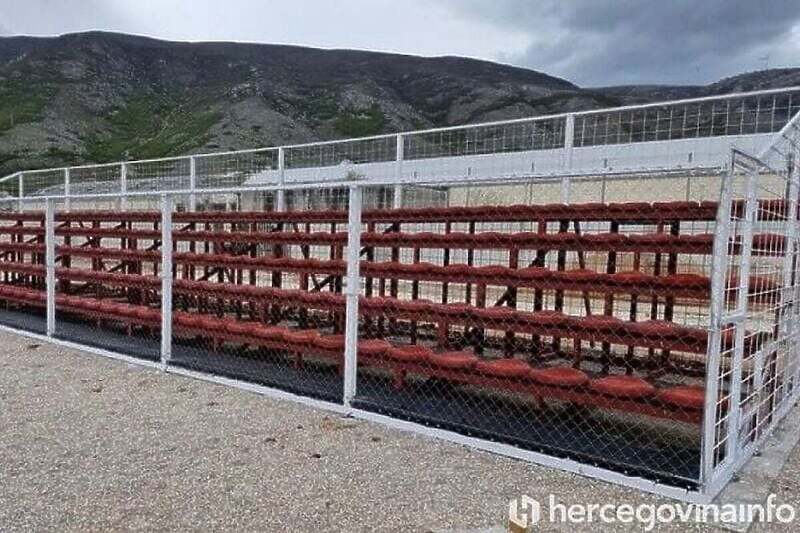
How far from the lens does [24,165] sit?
4491 centimetres

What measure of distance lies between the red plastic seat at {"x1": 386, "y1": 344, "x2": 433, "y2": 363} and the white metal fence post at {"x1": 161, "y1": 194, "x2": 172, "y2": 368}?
243 centimetres

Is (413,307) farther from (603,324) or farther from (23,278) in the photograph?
(23,278)

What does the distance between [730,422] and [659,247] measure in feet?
4.52

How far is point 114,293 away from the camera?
928cm

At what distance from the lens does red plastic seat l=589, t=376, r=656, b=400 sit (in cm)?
379

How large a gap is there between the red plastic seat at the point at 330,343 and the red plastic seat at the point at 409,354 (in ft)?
1.81

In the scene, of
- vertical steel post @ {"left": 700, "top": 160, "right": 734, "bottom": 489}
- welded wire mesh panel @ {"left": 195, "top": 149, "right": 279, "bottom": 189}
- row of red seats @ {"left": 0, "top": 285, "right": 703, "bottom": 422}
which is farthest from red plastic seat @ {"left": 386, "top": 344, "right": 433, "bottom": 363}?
welded wire mesh panel @ {"left": 195, "top": 149, "right": 279, "bottom": 189}

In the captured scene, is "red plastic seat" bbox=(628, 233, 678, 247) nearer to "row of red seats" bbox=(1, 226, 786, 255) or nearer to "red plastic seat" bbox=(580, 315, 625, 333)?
"row of red seats" bbox=(1, 226, 786, 255)

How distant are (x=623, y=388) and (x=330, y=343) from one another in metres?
2.47

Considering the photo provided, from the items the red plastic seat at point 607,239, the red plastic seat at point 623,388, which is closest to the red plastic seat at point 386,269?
the red plastic seat at point 607,239

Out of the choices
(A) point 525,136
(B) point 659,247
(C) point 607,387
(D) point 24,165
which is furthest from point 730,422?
(D) point 24,165

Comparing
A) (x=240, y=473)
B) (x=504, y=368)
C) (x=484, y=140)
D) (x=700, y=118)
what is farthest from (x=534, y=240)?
(x=484, y=140)

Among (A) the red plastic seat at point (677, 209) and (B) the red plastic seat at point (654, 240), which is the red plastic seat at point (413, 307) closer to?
(B) the red plastic seat at point (654, 240)

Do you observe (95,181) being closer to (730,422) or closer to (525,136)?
(525,136)
